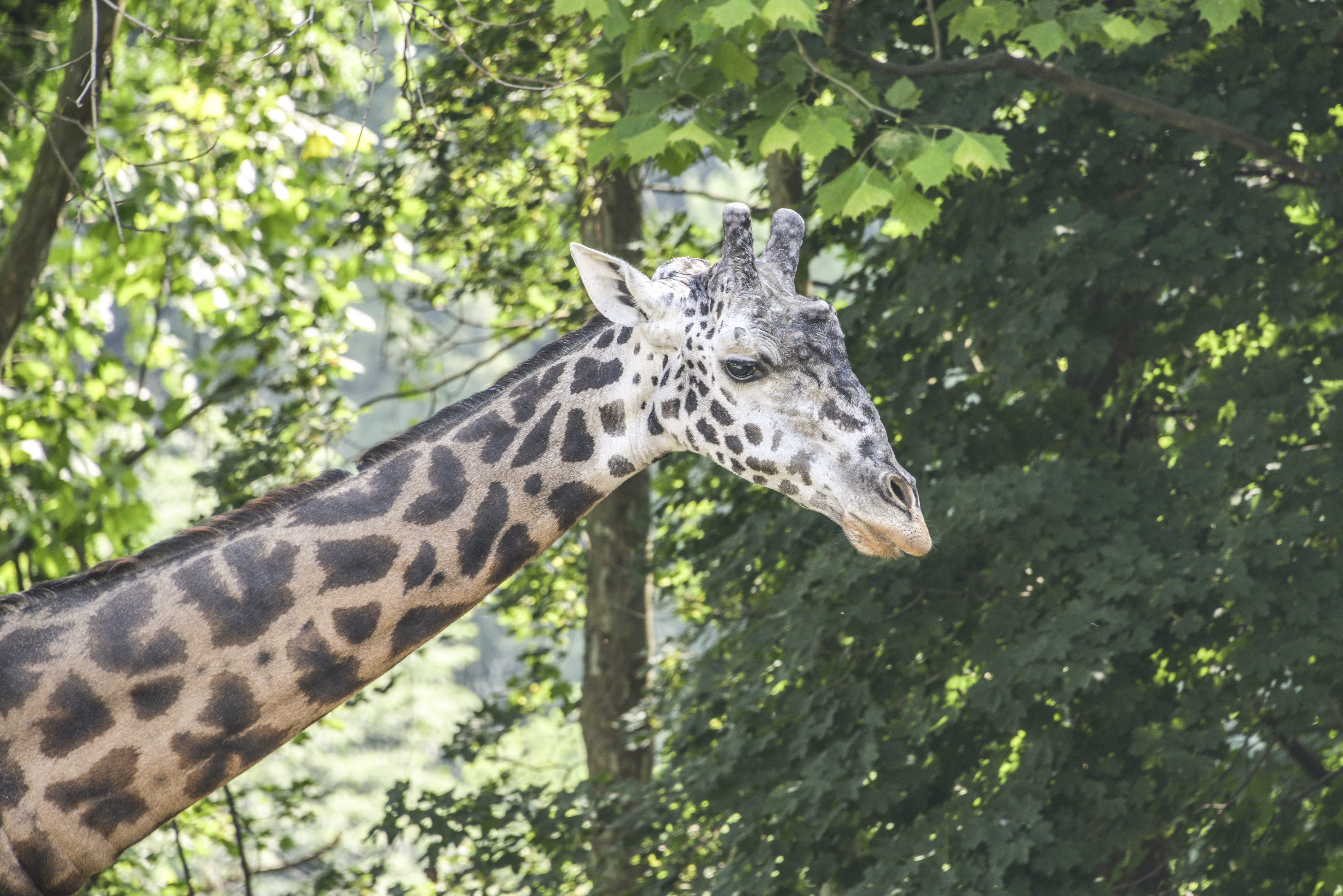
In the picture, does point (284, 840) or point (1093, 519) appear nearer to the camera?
point (1093, 519)

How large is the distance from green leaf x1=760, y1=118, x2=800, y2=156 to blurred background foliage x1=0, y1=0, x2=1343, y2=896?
2cm

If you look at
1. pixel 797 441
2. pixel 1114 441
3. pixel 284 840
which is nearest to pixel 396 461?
pixel 797 441

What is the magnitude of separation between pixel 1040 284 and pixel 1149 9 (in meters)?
1.28

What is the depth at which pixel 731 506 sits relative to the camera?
7121 mm

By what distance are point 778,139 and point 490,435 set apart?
1.69 meters

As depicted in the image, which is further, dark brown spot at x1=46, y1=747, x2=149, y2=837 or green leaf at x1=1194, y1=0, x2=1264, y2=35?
green leaf at x1=1194, y1=0, x2=1264, y2=35

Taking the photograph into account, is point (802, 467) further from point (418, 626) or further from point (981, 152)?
point (981, 152)

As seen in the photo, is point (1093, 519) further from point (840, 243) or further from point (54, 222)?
point (54, 222)

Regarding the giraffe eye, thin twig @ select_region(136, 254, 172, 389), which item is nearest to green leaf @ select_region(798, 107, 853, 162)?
the giraffe eye

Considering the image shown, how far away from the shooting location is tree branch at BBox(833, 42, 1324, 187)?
16.6 feet

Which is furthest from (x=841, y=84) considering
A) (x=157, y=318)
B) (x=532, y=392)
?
(x=157, y=318)

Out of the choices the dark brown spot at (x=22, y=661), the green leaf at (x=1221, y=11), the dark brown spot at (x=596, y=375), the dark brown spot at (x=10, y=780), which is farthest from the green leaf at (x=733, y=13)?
the dark brown spot at (x=10, y=780)

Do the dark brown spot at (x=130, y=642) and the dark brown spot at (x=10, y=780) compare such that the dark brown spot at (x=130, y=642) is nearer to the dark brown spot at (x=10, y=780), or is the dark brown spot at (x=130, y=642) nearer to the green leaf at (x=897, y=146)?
the dark brown spot at (x=10, y=780)

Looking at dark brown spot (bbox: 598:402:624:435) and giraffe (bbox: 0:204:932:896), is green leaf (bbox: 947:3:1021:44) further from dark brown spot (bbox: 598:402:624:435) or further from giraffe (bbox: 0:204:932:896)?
dark brown spot (bbox: 598:402:624:435)
